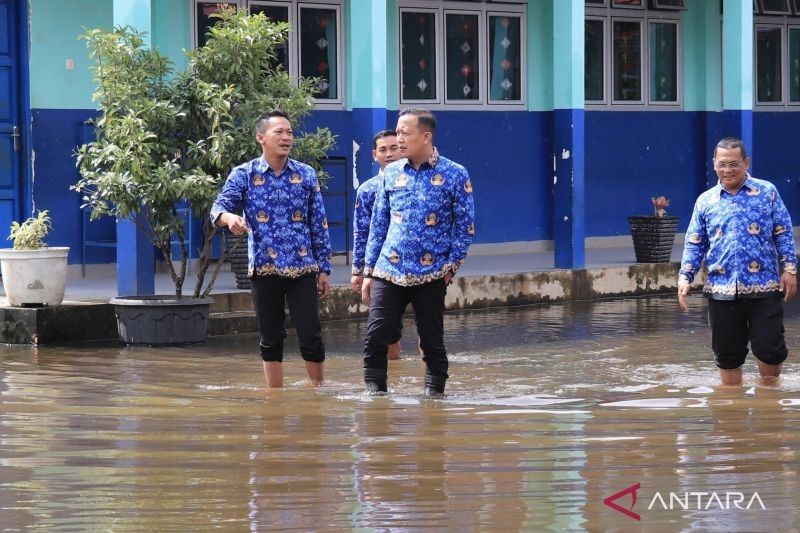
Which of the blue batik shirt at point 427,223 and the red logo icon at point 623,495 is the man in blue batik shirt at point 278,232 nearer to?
the blue batik shirt at point 427,223

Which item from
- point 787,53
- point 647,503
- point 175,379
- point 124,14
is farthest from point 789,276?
point 787,53

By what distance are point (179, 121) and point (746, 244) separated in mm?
5272

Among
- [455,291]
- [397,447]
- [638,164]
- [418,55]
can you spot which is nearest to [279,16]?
[418,55]

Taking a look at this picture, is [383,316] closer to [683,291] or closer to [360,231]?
[360,231]

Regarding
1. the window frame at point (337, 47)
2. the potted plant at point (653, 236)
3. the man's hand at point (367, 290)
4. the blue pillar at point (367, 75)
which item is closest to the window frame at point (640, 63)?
the potted plant at point (653, 236)

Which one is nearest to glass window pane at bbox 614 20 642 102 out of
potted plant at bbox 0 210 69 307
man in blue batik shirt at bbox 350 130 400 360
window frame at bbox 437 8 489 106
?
window frame at bbox 437 8 489 106

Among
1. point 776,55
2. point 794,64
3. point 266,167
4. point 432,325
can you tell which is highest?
point 776,55

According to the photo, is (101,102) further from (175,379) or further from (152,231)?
(175,379)

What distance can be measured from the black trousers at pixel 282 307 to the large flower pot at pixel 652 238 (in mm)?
8872

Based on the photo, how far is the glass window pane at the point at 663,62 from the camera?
1995 centimetres

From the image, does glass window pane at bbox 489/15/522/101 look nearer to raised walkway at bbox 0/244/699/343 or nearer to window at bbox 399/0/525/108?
window at bbox 399/0/525/108

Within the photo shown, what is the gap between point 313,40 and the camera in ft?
55.6

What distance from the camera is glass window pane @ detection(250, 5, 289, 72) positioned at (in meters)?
16.5

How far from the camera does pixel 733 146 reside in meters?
8.83
